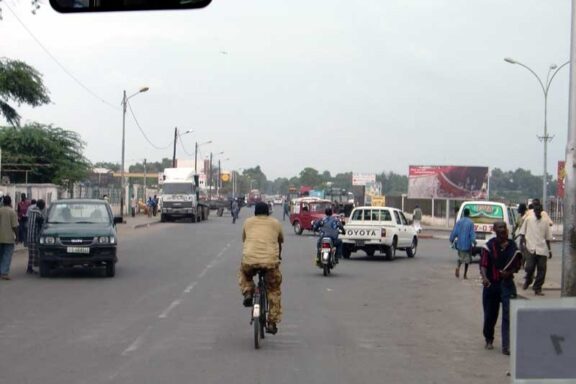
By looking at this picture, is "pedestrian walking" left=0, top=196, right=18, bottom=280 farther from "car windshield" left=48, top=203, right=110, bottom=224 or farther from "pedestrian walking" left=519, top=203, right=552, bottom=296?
"pedestrian walking" left=519, top=203, right=552, bottom=296

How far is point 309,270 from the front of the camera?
21.7m

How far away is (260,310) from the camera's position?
10320 millimetres

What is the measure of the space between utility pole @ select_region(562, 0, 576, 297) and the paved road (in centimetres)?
169

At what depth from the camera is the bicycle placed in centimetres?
1005

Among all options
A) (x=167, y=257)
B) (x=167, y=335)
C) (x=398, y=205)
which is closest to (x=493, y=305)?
(x=167, y=335)

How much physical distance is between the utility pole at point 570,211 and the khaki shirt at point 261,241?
5765 millimetres

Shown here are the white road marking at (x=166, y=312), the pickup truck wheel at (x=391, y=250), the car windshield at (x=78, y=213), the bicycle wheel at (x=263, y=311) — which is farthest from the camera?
the pickup truck wheel at (x=391, y=250)

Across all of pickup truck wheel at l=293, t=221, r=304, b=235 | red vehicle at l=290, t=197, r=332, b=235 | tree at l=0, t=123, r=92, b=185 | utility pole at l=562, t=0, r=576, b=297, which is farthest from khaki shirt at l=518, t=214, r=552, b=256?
tree at l=0, t=123, r=92, b=185

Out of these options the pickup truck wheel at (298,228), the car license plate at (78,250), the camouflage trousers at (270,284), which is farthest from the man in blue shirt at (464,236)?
the pickup truck wheel at (298,228)

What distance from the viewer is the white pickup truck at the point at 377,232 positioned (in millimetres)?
26188

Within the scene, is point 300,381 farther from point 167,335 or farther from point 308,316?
point 308,316

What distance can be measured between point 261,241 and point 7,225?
9.09 m

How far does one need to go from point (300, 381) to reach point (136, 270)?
13.0 meters

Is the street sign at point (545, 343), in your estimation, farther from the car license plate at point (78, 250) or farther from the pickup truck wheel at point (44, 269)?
the pickup truck wheel at point (44, 269)
